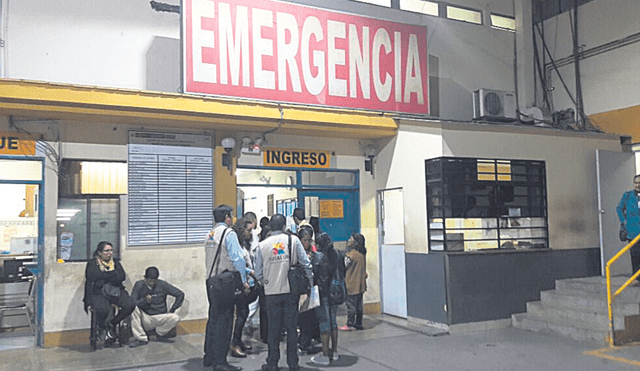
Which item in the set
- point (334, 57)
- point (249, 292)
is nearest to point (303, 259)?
point (249, 292)

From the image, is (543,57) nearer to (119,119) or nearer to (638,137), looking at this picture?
(638,137)

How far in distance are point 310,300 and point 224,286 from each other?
0.98 m

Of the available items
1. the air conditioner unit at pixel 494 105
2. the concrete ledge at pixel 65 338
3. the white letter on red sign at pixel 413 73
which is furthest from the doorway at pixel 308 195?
the concrete ledge at pixel 65 338

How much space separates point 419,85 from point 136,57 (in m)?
4.74

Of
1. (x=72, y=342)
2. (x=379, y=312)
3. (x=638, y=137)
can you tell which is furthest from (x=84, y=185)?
(x=638, y=137)

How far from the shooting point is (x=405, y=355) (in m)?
6.97

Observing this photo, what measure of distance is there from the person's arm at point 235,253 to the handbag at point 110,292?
2.19m

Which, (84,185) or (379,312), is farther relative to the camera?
(379,312)

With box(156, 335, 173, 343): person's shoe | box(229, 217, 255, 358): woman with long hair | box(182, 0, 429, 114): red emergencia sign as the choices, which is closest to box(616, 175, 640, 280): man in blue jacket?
box(182, 0, 429, 114): red emergencia sign

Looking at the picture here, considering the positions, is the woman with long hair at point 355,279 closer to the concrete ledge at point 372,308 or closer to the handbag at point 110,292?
the concrete ledge at point 372,308

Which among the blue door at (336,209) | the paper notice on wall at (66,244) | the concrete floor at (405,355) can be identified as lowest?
the concrete floor at (405,355)

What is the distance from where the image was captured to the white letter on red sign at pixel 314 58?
8.82 metres

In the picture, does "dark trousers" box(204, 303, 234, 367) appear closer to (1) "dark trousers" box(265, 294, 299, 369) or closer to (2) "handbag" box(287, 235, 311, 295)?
(1) "dark trousers" box(265, 294, 299, 369)

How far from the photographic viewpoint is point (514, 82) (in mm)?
11898
